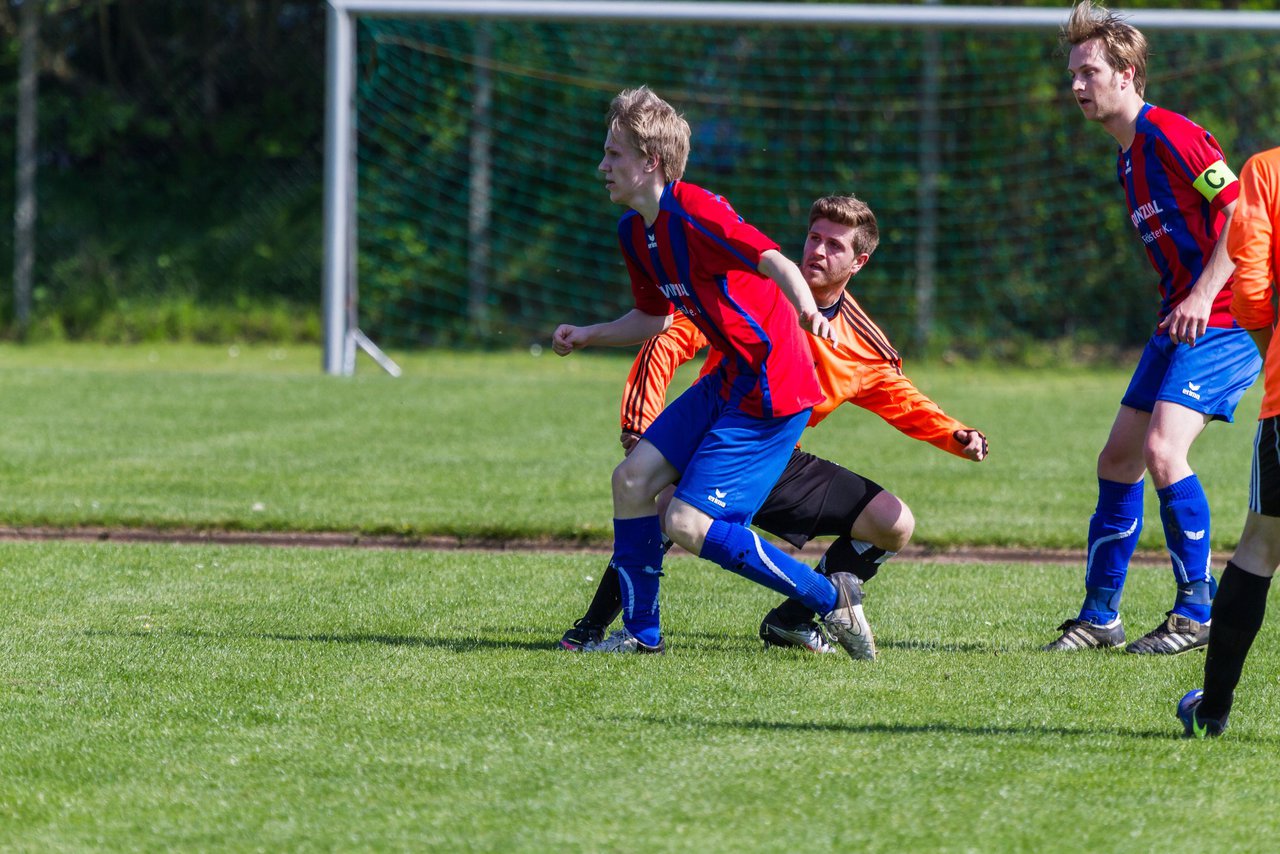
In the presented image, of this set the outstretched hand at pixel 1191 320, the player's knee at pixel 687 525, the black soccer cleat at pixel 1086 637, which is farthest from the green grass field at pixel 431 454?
the outstretched hand at pixel 1191 320

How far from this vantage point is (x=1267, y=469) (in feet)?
12.4

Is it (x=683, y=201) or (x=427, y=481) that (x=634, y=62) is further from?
(x=683, y=201)

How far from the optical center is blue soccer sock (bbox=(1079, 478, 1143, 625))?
525 cm

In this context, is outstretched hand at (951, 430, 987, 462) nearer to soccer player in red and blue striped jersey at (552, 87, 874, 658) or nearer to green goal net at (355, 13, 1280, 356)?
soccer player in red and blue striped jersey at (552, 87, 874, 658)

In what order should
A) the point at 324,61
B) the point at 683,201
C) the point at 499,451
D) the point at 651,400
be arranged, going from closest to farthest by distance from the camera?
the point at 683,201 < the point at 651,400 < the point at 499,451 < the point at 324,61

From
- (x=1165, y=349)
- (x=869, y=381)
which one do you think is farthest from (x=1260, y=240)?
(x=869, y=381)

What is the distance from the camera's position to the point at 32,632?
5.07 meters

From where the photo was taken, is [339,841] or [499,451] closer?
[339,841]

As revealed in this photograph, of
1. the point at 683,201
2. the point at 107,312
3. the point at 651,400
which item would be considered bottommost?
the point at 107,312

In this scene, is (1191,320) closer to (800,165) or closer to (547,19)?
(547,19)

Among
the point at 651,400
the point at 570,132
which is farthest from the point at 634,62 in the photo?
the point at 651,400

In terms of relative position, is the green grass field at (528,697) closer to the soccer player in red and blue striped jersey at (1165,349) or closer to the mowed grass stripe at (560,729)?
the mowed grass stripe at (560,729)

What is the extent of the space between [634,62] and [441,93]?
7.16ft

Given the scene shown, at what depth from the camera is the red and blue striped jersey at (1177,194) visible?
4984mm
